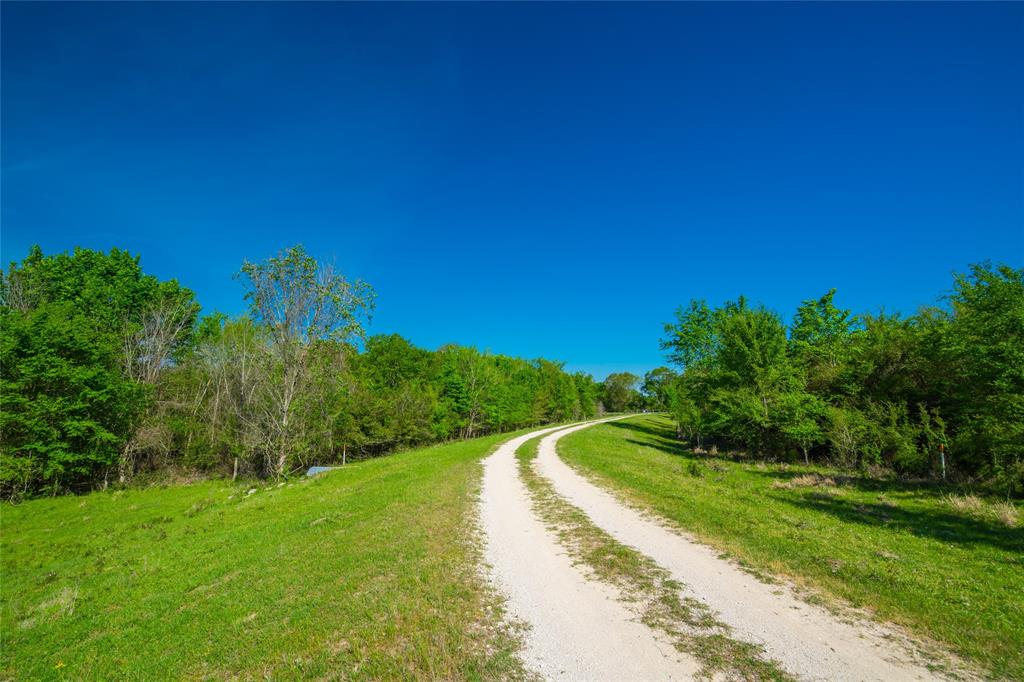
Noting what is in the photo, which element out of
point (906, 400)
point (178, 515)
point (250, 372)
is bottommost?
point (178, 515)

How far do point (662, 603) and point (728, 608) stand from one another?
0.97m

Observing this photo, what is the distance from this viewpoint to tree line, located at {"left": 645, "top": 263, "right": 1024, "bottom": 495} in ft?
53.3

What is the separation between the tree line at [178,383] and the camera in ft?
93.8

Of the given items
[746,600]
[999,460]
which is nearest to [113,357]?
[746,600]

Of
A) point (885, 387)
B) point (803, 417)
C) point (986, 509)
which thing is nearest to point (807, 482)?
point (986, 509)

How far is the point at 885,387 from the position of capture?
90.0 feet

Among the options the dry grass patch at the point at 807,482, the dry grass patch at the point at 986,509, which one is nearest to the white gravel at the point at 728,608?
the dry grass patch at the point at 986,509

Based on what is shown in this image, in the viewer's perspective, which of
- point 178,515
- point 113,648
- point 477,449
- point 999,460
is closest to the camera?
point 113,648

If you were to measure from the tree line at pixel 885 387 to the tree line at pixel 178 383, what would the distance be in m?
28.2

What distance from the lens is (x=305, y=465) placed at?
34.6 m

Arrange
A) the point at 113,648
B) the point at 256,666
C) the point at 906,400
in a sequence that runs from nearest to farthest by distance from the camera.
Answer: the point at 256,666 → the point at 113,648 → the point at 906,400

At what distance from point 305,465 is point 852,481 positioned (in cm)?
3583

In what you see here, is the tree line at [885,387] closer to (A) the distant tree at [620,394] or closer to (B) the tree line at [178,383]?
(B) the tree line at [178,383]

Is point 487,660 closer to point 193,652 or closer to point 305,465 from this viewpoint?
point 193,652
